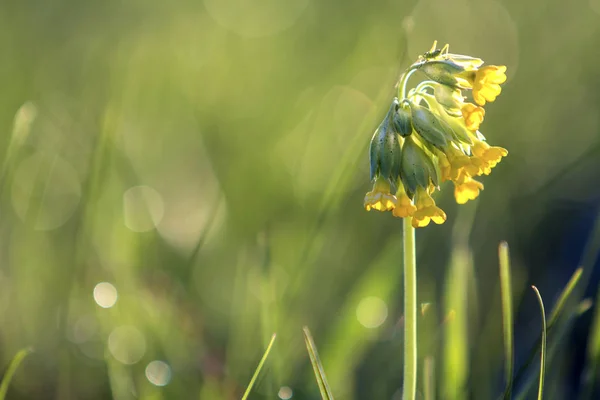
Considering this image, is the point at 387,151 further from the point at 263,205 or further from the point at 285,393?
the point at 263,205

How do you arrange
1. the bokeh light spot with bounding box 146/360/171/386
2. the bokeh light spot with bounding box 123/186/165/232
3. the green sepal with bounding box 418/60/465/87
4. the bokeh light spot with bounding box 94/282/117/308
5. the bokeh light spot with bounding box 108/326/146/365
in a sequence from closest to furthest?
the green sepal with bounding box 418/60/465/87, the bokeh light spot with bounding box 146/360/171/386, the bokeh light spot with bounding box 108/326/146/365, the bokeh light spot with bounding box 94/282/117/308, the bokeh light spot with bounding box 123/186/165/232

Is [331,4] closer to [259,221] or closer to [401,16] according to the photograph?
[401,16]

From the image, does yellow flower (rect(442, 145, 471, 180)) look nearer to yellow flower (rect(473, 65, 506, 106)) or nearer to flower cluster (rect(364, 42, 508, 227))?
flower cluster (rect(364, 42, 508, 227))

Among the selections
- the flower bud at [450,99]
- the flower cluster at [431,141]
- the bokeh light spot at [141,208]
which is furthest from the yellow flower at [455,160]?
the bokeh light spot at [141,208]

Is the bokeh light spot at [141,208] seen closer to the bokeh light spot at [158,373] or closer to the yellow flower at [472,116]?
the bokeh light spot at [158,373]

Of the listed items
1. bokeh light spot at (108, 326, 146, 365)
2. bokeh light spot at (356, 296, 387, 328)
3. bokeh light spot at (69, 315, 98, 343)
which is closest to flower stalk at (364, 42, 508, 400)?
bokeh light spot at (356, 296, 387, 328)

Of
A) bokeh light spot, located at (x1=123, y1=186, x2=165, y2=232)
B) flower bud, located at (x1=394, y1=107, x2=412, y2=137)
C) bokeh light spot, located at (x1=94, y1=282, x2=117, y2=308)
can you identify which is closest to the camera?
flower bud, located at (x1=394, y1=107, x2=412, y2=137)

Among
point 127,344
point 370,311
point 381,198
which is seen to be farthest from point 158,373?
point 381,198

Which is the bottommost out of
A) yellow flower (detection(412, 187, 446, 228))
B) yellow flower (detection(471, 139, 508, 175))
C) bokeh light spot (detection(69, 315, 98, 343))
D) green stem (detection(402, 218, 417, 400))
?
bokeh light spot (detection(69, 315, 98, 343))
